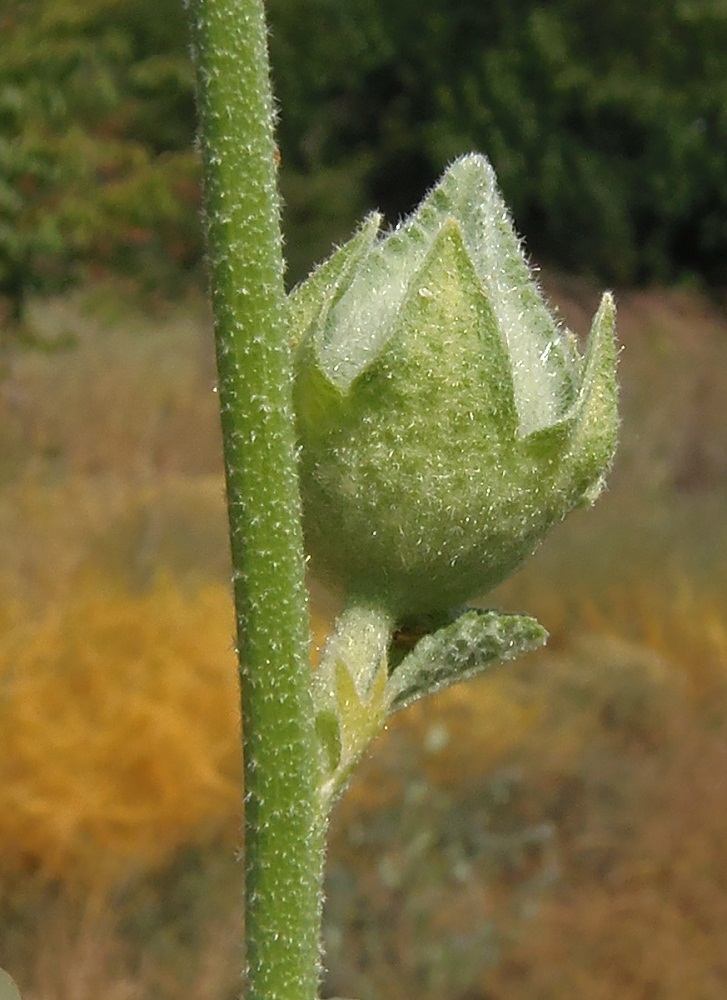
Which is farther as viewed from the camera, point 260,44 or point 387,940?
point 387,940

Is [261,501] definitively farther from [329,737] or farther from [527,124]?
[527,124]

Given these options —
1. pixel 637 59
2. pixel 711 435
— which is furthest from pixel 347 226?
pixel 711 435

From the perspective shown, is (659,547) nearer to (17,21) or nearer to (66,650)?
(66,650)

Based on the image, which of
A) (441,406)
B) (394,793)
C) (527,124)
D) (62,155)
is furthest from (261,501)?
(527,124)

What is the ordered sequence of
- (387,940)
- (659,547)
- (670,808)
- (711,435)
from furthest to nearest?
(711,435) < (659,547) < (670,808) < (387,940)

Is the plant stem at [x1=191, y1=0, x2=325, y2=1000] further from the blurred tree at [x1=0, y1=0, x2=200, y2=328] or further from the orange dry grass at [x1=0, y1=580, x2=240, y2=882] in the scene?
the blurred tree at [x1=0, y1=0, x2=200, y2=328]

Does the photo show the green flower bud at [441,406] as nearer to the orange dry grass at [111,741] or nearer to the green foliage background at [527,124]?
the orange dry grass at [111,741]

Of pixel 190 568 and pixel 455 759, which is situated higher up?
pixel 190 568
